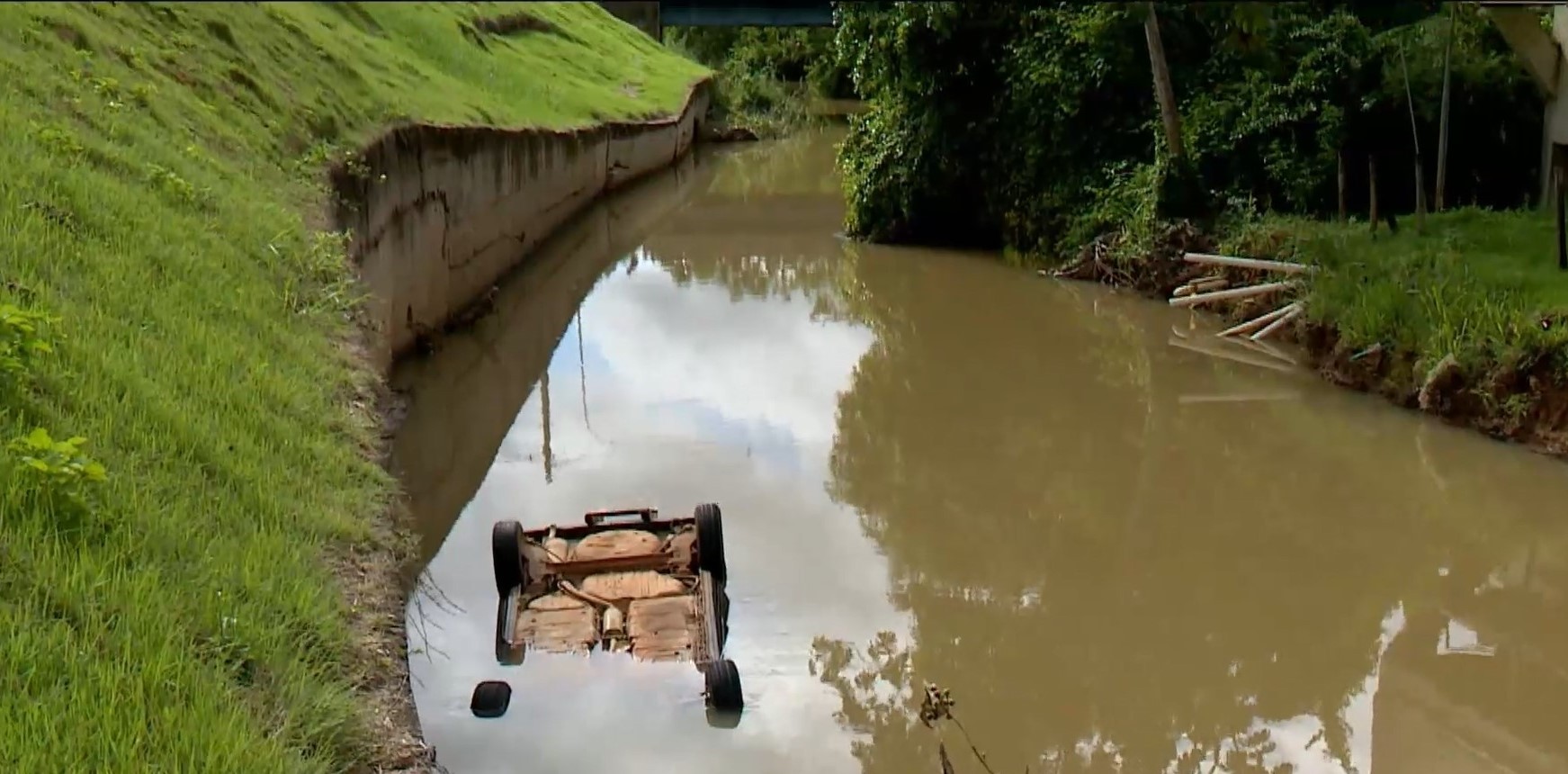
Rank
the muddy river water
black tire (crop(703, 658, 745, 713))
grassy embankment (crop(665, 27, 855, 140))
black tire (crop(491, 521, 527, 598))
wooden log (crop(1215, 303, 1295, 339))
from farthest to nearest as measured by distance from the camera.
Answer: grassy embankment (crop(665, 27, 855, 140)) < wooden log (crop(1215, 303, 1295, 339)) < black tire (crop(491, 521, 527, 598)) < the muddy river water < black tire (crop(703, 658, 745, 713))

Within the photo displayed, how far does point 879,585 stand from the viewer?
759cm

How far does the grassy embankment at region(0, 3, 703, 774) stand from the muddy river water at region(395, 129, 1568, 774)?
4.53 ft

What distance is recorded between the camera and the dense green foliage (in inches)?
551

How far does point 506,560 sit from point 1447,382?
23.7ft

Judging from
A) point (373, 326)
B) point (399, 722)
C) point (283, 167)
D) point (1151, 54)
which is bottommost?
point (399, 722)

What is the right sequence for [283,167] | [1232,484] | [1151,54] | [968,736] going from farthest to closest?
[1151,54] < [283,167] < [1232,484] < [968,736]

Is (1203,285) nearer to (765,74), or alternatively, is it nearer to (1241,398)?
(1241,398)

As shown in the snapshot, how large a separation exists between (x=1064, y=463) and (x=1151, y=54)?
6.89 meters

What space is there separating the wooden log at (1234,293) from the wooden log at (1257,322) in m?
0.21

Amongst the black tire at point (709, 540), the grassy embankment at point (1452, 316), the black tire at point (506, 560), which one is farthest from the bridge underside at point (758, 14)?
the black tire at point (506, 560)

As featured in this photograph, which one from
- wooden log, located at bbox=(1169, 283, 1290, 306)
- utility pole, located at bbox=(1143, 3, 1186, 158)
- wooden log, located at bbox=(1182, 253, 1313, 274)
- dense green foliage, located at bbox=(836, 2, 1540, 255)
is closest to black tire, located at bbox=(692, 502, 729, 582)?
wooden log, located at bbox=(1182, 253, 1313, 274)

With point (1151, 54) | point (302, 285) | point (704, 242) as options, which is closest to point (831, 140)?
point (704, 242)

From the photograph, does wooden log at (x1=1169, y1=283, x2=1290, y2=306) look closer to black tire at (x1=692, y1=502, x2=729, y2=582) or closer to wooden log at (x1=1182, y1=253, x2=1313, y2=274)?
wooden log at (x1=1182, y1=253, x2=1313, y2=274)

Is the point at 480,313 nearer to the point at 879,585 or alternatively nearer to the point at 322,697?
the point at 879,585
